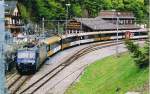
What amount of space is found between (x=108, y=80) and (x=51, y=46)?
2291 centimetres

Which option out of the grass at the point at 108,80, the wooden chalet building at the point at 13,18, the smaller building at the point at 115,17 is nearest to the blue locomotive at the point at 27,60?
the grass at the point at 108,80

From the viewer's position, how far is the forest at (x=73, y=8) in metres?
92.9

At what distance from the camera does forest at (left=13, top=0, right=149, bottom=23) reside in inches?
3659

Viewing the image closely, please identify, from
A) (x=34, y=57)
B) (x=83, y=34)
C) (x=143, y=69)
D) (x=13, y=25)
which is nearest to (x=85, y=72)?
(x=34, y=57)

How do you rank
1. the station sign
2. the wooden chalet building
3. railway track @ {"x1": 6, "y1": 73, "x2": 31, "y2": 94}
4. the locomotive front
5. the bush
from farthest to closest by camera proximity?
the wooden chalet building
the station sign
the locomotive front
railway track @ {"x1": 6, "y1": 73, "x2": 31, "y2": 94}
the bush

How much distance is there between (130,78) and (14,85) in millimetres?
12097

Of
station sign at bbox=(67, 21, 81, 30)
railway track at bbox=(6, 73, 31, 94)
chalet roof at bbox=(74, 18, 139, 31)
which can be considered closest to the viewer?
railway track at bbox=(6, 73, 31, 94)

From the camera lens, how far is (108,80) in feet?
118

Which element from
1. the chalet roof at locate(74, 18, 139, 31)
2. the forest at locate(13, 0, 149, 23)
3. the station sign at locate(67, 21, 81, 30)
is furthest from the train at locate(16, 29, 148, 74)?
the forest at locate(13, 0, 149, 23)

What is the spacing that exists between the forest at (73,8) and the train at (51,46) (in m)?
8.34

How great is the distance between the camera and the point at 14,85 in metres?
40.3

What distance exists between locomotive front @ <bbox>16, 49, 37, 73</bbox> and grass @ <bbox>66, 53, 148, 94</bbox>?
504cm

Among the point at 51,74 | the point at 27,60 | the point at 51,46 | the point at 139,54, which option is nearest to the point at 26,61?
the point at 27,60

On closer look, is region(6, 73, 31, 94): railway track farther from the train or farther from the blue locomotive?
the train
